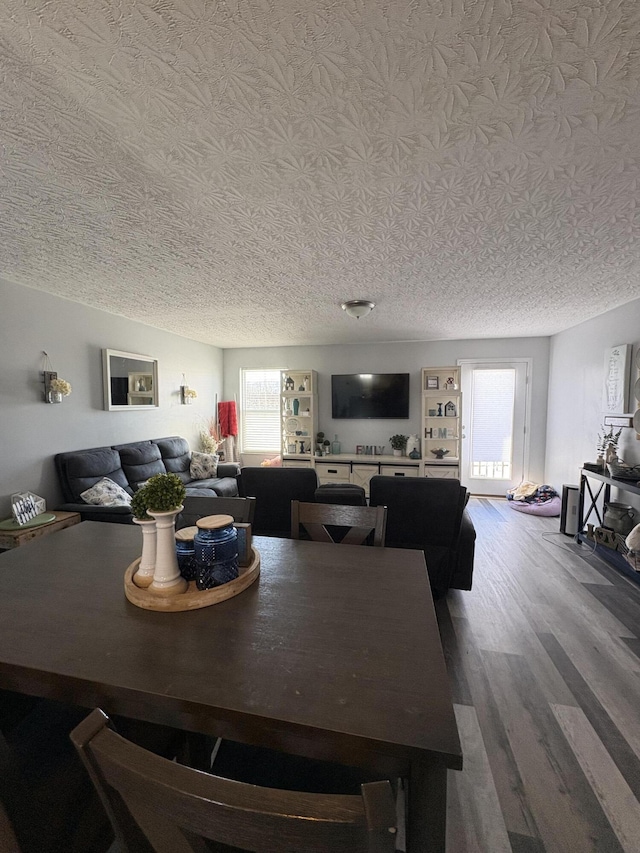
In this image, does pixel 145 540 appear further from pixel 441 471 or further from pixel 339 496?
pixel 441 471

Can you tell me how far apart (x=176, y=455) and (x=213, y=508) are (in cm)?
328

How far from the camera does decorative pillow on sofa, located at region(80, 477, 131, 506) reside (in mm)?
3270

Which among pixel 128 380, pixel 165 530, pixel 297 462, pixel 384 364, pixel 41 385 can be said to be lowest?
pixel 297 462

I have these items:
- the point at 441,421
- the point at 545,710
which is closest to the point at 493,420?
the point at 441,421

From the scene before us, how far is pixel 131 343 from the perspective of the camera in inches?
171

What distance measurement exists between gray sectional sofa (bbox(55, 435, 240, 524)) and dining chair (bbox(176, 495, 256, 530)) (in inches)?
61.2

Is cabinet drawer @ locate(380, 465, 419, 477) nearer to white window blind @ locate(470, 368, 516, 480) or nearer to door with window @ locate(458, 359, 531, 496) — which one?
door with window @ locate(458, 359, 531, 496)

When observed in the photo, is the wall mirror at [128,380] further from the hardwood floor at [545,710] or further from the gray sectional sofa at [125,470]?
the hardwood floor at [545,710]

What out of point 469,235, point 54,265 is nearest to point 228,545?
point 469,235

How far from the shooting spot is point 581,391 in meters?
4.31

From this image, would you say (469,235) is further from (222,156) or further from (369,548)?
(369,548)

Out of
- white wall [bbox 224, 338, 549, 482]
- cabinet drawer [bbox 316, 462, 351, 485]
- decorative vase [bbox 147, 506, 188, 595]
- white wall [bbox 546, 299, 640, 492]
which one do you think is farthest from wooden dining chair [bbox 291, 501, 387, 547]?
white wall [bbox 224, 338, 549, 482]

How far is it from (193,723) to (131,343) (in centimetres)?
442

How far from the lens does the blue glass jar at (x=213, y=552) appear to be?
3.87ft
